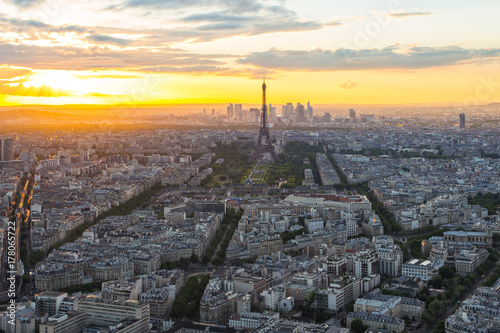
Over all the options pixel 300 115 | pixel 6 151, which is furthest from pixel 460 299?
pixel 300 115

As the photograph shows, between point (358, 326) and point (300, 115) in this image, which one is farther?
point (300, 115)

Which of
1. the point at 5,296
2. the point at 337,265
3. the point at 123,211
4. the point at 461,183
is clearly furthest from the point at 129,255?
the point at 461,183

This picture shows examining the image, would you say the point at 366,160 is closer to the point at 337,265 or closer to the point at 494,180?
the point at 494,180

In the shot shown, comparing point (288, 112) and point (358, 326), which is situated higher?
point (288, 112)

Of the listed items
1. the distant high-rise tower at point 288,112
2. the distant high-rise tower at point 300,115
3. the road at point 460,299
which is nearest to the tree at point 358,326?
the road at point 460,299

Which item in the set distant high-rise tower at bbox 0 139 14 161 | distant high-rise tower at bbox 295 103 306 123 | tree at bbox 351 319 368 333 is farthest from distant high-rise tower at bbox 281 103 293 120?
tree at bbox 351 319 368 333

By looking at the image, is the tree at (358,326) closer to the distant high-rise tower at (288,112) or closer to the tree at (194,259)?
the tree at (194,259)

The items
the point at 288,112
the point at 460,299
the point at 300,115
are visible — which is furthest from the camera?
the point at 288,112

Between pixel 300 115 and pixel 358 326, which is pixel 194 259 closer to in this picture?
pixel 358 326
